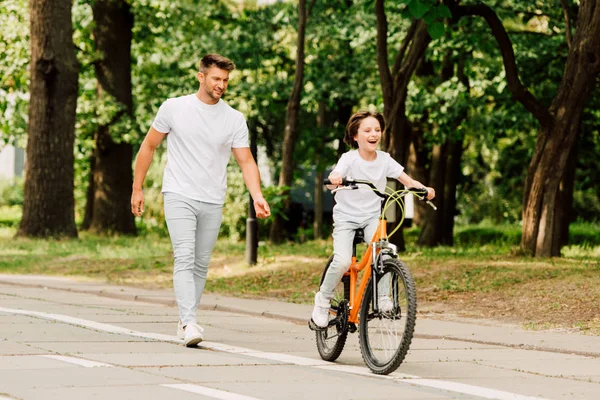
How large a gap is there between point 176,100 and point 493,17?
34.2ft

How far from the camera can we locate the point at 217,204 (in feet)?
27.6

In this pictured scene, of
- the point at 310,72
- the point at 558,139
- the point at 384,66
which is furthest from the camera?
the point at 310,72

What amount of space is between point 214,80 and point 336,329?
2.05 m

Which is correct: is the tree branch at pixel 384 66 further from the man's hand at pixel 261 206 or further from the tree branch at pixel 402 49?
the man's hand at pixel 261 206

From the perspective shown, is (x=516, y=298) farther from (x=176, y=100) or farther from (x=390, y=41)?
(x=390, y=41)

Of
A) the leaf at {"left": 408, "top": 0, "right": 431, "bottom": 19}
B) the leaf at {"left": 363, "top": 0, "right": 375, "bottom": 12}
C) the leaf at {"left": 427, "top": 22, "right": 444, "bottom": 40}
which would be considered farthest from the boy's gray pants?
the leaf at {"left": 363, "top": 0, "right": 375, "bottom": 12}

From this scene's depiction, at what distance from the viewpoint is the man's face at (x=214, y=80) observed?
8.20 meters

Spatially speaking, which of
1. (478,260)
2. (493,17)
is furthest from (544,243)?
(493,17)

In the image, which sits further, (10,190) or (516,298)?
(10,190)

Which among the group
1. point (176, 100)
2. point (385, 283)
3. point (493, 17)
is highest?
point (493, 17)

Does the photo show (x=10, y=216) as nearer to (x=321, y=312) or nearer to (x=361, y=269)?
(x=321, y=312)

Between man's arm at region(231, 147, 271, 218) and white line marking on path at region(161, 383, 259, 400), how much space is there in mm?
2189

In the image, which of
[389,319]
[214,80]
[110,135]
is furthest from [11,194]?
[389,319]

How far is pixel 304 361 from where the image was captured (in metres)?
7.70
